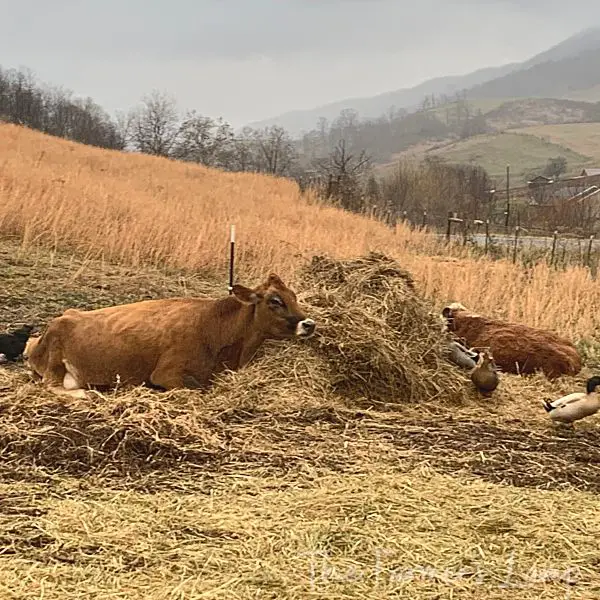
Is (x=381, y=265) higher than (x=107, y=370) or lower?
higher

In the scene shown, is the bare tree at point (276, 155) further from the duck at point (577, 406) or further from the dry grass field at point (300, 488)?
the duck at point (577, 406)

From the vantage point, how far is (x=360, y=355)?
612 cm

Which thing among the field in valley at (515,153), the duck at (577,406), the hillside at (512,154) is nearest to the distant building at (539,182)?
the hillside at (512,154)

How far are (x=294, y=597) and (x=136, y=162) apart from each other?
3134 cm

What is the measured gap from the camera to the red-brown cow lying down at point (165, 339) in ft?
19.5

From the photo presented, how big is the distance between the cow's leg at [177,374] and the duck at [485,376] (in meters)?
2.15

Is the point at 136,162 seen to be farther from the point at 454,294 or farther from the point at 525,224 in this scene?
the point at 454,294

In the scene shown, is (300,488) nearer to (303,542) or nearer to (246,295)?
(303,542)

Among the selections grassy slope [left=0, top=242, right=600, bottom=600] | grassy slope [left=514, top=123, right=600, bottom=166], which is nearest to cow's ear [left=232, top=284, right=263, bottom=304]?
grassy slope [left=0, top=242, right=600, bottom=600]

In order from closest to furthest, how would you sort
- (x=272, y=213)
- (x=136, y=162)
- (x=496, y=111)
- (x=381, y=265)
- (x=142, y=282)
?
(x=381, y=265) < (x=142, y=282) < (x=272, y=213) < (x=136, y=162) < (x=496, y=111)

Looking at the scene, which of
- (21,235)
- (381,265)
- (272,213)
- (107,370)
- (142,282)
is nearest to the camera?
(107,370)

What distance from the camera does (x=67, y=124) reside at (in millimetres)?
62500

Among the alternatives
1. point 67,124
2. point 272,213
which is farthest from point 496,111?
point 272,213

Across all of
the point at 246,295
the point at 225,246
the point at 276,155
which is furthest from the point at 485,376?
the point at 276,155
